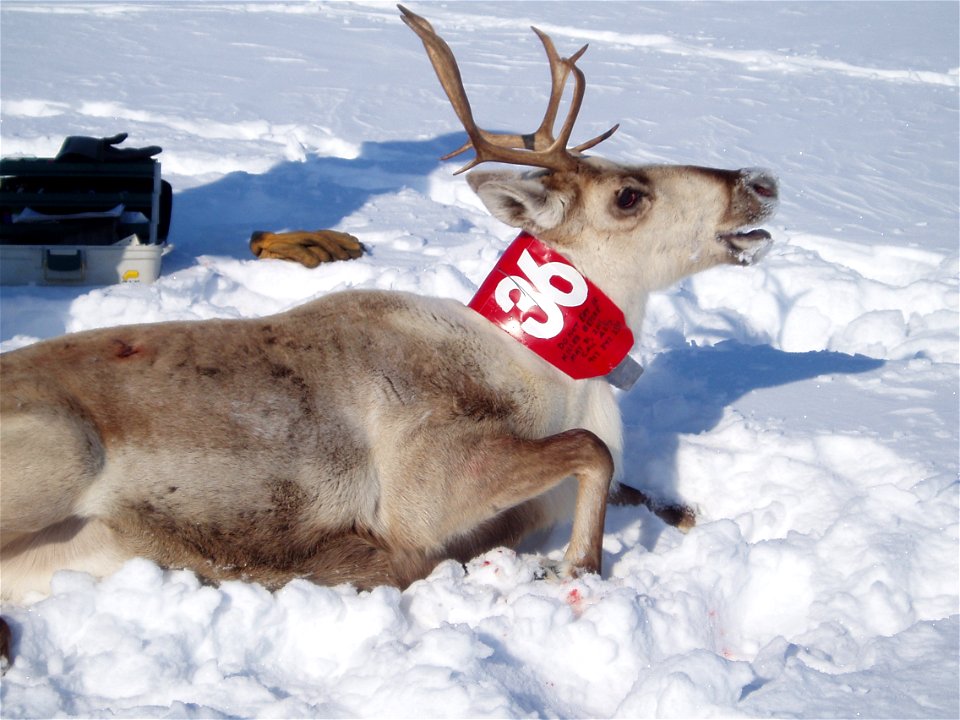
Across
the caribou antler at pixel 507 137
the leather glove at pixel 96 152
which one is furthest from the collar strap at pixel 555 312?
the leather glove at pixel 96 152

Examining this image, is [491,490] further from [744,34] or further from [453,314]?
[744,34]

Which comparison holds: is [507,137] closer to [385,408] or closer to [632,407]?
[385,408]

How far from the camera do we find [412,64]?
15.9m

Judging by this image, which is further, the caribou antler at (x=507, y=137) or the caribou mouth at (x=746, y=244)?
the caribou mouth at (x=746, y=244)

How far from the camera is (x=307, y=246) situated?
22.1 ft

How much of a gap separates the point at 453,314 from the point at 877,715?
2.02 metres

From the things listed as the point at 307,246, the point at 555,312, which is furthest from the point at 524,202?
the point at 307,246

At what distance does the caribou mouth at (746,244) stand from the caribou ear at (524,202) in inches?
29.8

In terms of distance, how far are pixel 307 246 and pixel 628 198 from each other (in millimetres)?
3569

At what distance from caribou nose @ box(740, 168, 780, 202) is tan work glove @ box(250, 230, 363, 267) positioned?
356 cm

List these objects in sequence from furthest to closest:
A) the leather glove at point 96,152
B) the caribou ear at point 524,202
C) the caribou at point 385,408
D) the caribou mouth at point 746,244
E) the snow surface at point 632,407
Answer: the leather glove at point 96,152 < the caribou mouth at point 746,244 < the caribou ear at point 524,202 < the caribou at point 385,408 < the snow surface at point 632,407

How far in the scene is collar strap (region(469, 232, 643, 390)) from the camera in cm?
350

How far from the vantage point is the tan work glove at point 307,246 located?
6.61 m

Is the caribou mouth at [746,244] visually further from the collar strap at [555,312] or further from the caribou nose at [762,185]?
the collar strap at [555,312]
